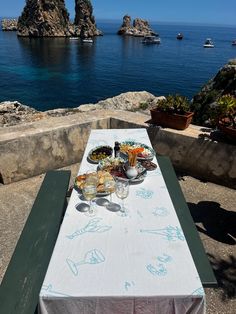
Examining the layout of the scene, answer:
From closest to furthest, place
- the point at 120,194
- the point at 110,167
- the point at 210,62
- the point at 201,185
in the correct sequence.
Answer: the point at 120,194, the point at 110,167, the point at 201,185, the point at 210,62

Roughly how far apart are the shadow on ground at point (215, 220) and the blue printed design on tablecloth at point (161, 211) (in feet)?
5.38

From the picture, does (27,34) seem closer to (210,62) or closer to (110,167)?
(210,62)

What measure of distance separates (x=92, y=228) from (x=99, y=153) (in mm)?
1568

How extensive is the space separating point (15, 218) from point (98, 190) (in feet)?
6.80

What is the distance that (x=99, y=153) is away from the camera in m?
4.00

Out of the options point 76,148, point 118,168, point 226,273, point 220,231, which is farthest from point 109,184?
point 76,148

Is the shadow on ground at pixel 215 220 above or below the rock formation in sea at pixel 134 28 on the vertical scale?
below

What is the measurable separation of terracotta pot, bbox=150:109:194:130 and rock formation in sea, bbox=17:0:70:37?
9958 centimetres

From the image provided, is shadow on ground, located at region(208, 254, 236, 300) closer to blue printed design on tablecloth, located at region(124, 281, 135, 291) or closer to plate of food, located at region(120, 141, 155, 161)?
plate of food, located at region(120, 141, 155, 161)

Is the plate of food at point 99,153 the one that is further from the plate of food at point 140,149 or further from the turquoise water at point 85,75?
the turquoise water at point 85,75

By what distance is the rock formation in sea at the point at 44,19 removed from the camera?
303 feet

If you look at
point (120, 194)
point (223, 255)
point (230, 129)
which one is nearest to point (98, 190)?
point (120, 194)

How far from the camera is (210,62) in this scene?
217 ft

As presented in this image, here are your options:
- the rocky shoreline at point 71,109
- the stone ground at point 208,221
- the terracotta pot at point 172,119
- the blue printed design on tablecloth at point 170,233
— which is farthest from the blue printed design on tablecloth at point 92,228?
the rocky shoreline at point 71,109
